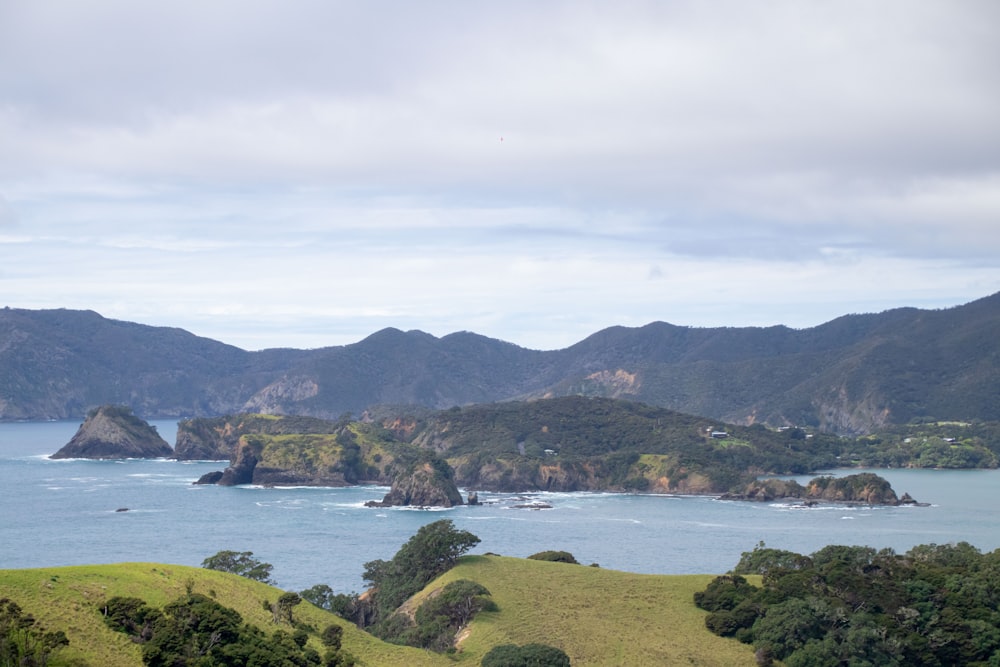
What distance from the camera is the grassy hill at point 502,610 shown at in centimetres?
4472

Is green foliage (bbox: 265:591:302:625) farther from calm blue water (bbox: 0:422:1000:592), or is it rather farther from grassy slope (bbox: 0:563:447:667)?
calm blue water (bbox: 0:422:1000:592)

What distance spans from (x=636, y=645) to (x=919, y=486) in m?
129

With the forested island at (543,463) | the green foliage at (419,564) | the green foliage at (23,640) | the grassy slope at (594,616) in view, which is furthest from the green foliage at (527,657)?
the forested island at (543,463)

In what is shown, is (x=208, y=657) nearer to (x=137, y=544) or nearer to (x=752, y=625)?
(x=752, y=625)

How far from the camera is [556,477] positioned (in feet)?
579

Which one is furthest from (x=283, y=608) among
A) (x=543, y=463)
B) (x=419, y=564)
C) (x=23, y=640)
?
(x=543, y=463)

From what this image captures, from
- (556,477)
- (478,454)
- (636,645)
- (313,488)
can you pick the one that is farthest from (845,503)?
(636,645)

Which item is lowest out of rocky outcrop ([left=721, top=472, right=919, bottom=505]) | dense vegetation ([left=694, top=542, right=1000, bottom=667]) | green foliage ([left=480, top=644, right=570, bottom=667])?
green foliage ([left=480, top=644, right=570, bottom=667])

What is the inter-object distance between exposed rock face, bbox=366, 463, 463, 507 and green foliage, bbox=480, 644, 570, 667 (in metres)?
95.1

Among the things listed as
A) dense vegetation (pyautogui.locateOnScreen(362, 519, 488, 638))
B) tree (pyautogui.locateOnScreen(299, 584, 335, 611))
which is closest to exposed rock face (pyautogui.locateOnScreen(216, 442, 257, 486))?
dense vegetation (pyautogui.locateOnScreen(362, 519, 488, 638))

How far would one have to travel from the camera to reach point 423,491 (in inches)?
5925

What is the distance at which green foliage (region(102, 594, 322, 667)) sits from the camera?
4319cm

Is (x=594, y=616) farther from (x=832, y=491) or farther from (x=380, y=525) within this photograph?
(x=832, y=491)

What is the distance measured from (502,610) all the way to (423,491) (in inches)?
3477
